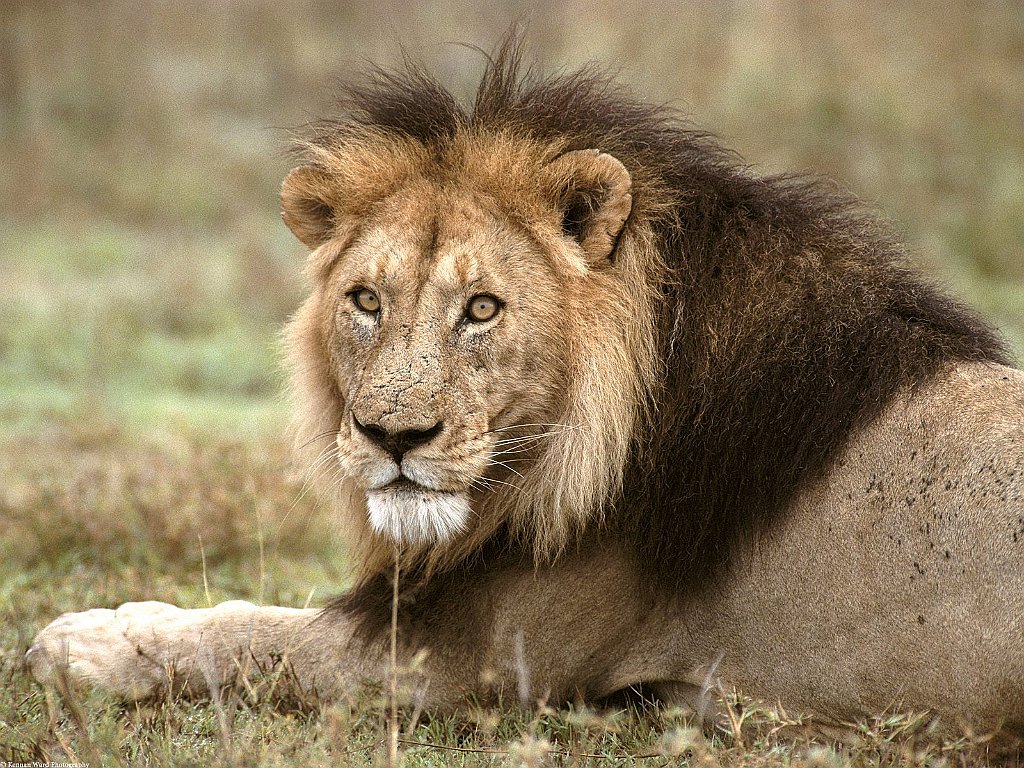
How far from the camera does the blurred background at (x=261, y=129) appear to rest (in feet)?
43.1

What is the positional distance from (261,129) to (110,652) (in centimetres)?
1712

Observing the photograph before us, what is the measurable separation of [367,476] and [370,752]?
808mm

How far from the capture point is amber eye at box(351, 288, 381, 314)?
4.15 meters

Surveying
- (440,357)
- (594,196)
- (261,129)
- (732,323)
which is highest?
(261,129)

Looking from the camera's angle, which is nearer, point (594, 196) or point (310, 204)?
point (594, 196)

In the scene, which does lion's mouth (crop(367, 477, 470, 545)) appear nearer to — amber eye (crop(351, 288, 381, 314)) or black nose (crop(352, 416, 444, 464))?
black nose (crop(352, 416, 444, 464))

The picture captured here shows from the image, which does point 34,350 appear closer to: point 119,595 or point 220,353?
point 220,353

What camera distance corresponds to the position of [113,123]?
21781mm

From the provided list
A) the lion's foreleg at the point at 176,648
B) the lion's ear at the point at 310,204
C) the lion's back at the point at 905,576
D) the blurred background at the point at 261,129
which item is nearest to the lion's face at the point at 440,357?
the lion's ear at the point at 310,204

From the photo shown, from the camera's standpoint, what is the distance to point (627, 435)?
402 centimetres

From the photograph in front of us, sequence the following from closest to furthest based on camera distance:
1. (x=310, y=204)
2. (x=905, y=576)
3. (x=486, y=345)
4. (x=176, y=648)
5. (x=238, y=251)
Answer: (x=905, y=576), (x=486, y=345), (x=176, y=648), (x=310, y=204), (x=238, y=251)

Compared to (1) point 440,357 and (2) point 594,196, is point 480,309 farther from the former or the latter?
(2) point 594,196

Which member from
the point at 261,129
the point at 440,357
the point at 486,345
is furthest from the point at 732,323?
the point at 261,129

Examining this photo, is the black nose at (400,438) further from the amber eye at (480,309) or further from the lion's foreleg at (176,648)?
the lion's foreleg at (176,648)
